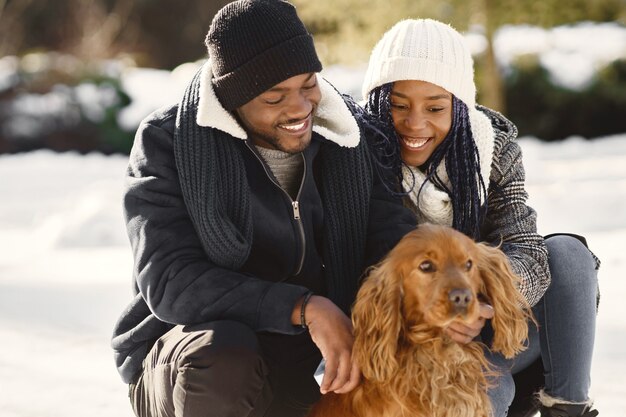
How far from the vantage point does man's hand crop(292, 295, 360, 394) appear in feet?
8.69

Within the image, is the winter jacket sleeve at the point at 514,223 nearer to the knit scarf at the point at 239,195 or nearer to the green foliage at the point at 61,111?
the knit scarf at the point at 239,195

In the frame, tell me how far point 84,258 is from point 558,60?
10.2 meters

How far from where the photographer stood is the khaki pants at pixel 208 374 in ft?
8.85

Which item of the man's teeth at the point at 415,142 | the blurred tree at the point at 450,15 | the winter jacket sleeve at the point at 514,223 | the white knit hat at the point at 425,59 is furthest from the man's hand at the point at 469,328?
the blurred tree at the point at 450,15

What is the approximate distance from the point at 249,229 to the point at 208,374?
0.50m

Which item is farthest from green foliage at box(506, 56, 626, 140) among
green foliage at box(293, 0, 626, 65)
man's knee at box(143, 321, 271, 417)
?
man's knee at box(143, 321, 271, 417)

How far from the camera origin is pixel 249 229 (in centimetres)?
297

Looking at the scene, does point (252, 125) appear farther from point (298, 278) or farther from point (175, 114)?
point (298, 278)

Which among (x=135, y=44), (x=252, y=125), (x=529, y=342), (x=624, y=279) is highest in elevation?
(x=135, y=44)

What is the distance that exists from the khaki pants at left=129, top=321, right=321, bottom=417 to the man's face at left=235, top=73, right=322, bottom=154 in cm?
63

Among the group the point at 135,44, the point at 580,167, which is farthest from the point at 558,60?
the point at 135,44

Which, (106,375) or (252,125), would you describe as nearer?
(252,125)

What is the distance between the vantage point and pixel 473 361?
2844mm

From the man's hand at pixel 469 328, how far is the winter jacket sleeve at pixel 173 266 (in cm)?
46
